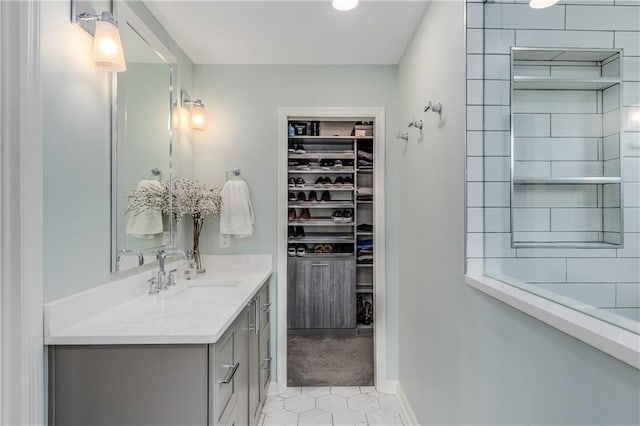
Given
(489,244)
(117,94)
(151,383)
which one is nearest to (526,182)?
(489,244)

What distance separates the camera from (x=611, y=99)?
99 centimetres

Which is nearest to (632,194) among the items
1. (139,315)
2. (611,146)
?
(611,146)

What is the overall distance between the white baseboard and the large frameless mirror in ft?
5.91

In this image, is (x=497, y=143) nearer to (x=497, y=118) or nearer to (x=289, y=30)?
(x=497, y=118)

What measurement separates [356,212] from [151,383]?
2.77m

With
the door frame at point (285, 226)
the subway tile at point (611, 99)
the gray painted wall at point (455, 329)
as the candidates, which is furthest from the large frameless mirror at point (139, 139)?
the subway tile at point (611, 99)

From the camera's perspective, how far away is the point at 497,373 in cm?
120

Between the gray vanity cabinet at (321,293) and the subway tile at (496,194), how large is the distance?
7.31 feet

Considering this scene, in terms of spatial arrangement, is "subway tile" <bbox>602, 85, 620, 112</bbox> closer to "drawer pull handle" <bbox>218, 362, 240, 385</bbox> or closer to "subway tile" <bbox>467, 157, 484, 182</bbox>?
"subway tile" <bbox>467, 157, 484, 182</bbox>

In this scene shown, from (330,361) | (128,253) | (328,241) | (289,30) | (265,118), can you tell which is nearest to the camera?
(128,253)

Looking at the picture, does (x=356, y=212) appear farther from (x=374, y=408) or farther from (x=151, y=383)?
(x=151, y=383)

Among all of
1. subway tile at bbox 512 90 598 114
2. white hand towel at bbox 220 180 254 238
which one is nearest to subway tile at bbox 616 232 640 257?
subway tile at bbox 512 90 598 114

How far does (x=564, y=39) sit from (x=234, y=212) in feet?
6.74

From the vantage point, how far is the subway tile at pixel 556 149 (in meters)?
1.10
